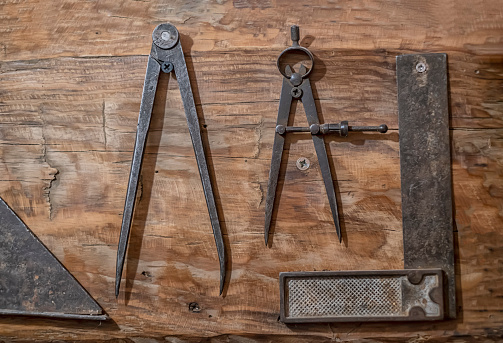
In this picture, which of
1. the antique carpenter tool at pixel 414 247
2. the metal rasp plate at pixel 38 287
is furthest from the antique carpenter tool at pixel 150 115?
the antique carpenter tool at pixel 414 247

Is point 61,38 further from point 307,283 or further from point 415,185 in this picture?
point 415,185

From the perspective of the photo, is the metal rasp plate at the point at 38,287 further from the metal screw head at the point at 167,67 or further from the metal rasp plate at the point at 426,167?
the metal rasp plate at the point at 426,167

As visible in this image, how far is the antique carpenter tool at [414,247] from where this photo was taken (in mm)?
1301

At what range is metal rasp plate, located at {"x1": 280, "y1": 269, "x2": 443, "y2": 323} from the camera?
4.25 feet

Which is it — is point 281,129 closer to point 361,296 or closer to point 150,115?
point 150,115

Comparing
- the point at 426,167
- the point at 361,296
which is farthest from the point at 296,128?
the point at 361,296

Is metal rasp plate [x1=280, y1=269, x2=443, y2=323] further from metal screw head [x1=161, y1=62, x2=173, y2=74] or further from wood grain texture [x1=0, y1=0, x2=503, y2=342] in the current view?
metal screw head [x1=161, y1=62, x2=173, y2=74]

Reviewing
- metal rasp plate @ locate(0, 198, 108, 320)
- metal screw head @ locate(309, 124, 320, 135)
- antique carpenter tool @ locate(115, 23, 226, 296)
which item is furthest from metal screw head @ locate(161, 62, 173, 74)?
metal rasp plate @ locate(0, 198, 108, 320)

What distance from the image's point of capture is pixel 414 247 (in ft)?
4.33

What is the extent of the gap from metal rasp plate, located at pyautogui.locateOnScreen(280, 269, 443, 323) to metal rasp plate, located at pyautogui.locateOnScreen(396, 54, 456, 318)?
46 mm

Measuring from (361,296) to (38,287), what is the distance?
0.96 meters

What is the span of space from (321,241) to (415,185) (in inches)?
12.5

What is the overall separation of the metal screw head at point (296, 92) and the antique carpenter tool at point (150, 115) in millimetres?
291


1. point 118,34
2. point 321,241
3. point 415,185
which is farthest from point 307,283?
point 118,34
